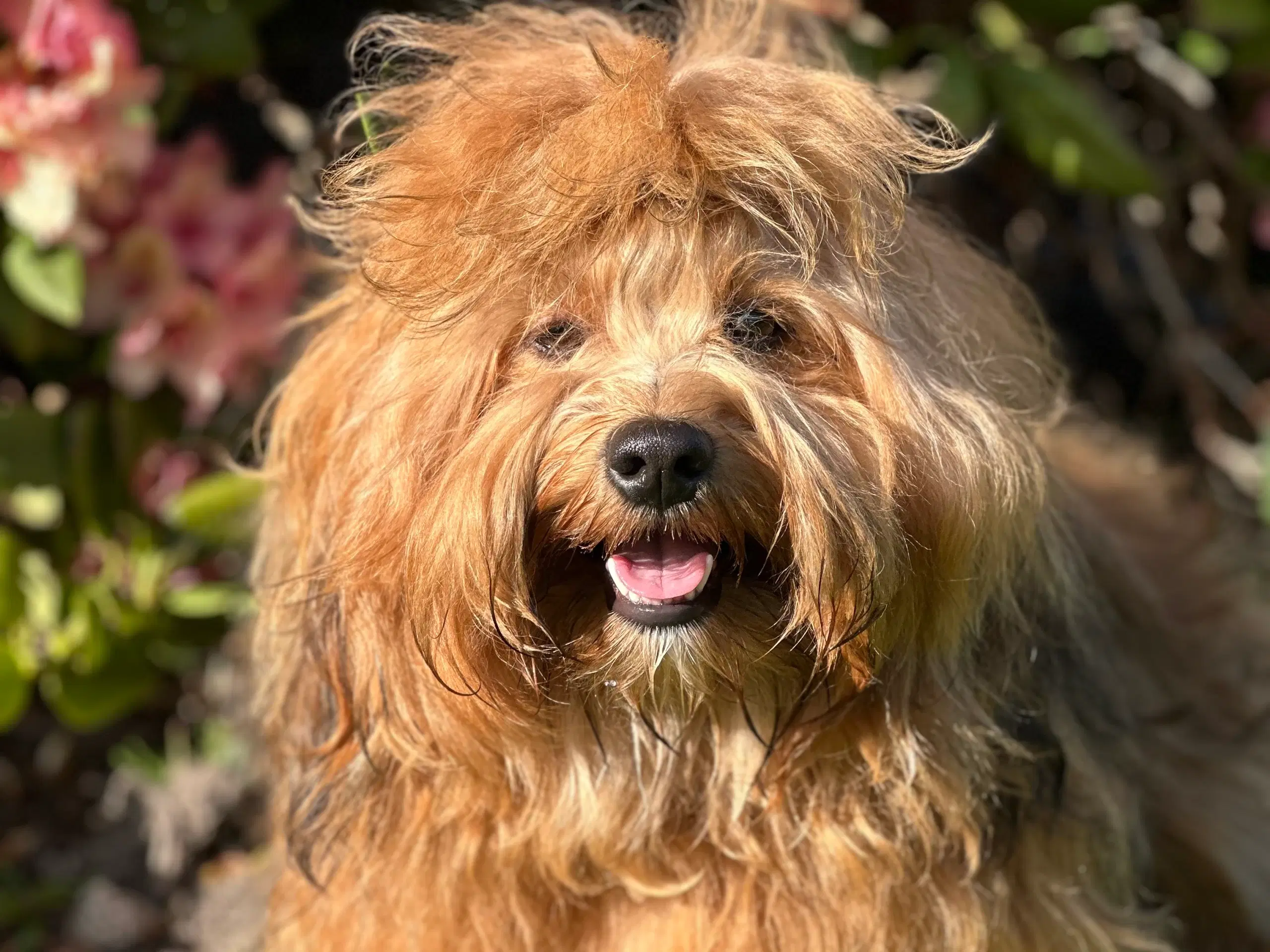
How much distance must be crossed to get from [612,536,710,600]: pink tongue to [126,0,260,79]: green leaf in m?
1.23

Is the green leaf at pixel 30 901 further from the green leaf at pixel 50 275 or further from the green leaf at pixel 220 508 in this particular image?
the green leaf at pixel 50 275

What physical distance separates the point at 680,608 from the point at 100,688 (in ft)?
4.58

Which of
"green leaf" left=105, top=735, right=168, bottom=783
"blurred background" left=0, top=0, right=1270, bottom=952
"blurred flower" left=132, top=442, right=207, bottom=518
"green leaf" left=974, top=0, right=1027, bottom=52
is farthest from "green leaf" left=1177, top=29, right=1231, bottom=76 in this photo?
"green leaf" left=105, top=735, right=168, bottom=783

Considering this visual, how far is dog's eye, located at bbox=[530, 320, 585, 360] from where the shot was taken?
4.81 ft

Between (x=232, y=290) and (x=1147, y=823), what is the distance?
1577mm

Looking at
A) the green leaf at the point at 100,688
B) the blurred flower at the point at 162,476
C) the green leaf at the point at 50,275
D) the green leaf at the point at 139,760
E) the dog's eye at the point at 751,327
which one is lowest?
the green leaf at the point at 139,760

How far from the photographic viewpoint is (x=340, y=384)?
1.61m

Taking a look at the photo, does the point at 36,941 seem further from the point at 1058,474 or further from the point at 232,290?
the point at 1058,474

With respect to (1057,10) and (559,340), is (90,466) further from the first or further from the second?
(1057,10)

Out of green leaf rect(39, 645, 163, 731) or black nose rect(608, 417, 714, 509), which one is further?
green leaf rect(39, 645, 163, 731)

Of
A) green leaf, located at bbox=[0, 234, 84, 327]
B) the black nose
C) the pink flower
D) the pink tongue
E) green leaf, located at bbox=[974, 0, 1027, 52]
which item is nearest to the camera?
the black nose

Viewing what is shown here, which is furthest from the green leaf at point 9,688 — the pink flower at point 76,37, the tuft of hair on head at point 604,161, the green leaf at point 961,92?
the green leaf at point 961,92

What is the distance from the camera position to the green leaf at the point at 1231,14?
2.39 meters

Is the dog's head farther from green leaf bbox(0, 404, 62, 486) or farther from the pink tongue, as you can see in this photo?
green leaf bbox(0, 404, 62, 486)
